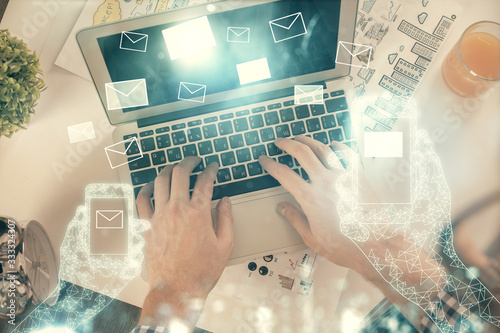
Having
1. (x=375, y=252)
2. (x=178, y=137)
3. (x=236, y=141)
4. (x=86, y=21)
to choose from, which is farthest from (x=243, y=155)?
(x=86, y=21)

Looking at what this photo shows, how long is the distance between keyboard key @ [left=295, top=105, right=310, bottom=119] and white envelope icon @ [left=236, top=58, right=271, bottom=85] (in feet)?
0.31

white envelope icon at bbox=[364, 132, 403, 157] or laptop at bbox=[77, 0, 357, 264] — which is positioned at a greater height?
laptop at bbox=[77, 0, 357, 264]

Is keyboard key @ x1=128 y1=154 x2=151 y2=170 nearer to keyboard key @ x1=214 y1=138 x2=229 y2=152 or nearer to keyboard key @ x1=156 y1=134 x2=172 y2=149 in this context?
keyboard key @ x1=156 y1=134 x2=172 y2=149

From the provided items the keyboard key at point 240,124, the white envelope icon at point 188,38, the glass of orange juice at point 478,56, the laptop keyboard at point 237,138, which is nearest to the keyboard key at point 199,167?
the laptop keyboard at point 237,138

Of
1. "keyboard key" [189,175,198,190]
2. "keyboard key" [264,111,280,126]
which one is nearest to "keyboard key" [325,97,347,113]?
"keyboard key" [264,111,280,126]

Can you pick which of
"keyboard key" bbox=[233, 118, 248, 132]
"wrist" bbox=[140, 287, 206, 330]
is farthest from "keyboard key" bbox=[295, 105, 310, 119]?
"wrist" bbox=[140, 287, 206, 330]

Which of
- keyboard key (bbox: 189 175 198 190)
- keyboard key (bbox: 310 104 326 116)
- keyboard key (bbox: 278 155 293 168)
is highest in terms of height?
keyboard key (bbox: 310 104 326 116)

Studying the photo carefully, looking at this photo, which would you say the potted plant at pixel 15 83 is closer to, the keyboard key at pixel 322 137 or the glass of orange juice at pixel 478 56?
the keyboard key at pixel 322 137

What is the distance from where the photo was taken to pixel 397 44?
778mm

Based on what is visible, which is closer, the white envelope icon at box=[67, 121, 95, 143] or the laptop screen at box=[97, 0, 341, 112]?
the laptop screen at box=[97, 0, 341, 112]

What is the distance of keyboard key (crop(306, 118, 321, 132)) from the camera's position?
713 millimetres

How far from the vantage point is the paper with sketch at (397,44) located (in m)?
0.77

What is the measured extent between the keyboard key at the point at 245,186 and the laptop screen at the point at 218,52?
189mm

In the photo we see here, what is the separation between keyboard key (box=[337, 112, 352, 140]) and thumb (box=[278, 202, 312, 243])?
0.61 ft
